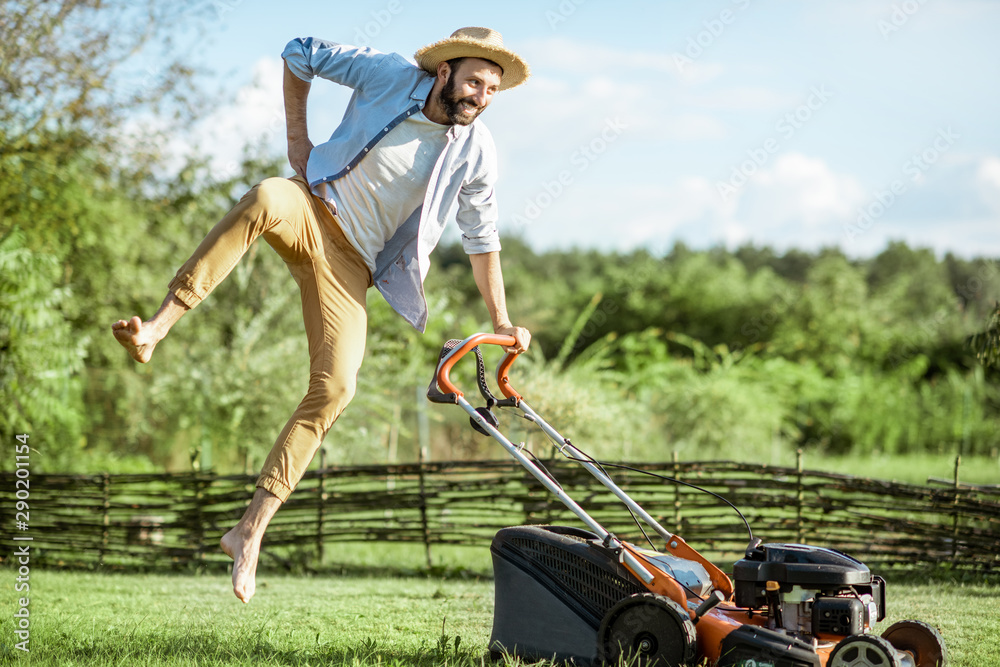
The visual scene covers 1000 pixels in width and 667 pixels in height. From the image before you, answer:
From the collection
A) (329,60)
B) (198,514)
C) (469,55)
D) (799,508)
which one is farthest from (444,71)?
(198,514)

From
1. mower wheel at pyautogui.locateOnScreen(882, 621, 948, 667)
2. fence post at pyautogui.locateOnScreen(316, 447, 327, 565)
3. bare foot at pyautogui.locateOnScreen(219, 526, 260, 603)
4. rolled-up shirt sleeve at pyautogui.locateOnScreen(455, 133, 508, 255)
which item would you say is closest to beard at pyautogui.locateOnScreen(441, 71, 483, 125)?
rolled-up shirt sleeve at pyautogui.locateOnScreen(455, 133, 508, 255)

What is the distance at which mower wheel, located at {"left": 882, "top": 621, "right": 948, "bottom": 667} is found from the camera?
9.09ft

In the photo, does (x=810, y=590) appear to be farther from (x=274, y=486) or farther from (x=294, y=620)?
(x=294, y=620)

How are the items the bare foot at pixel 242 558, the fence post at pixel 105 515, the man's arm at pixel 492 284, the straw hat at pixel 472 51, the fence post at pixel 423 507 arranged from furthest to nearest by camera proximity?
the fence post at pixel 105 515 → the fence post at pixel 423 507 → the man's arm at pixel 492 284 → the straw hat at pixel 472 51 → the bare foot at pixel 242 558

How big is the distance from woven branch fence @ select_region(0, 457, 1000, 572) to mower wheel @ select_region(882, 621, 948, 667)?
11.4 feet

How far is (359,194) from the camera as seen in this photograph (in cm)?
302

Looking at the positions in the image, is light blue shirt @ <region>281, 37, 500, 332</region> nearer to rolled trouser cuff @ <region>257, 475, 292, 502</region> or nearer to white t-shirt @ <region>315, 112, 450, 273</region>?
white t-shirt @ <region>315, 112, 450, 273</region>

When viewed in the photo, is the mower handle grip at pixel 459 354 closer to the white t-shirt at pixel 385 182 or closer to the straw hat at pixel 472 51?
the white t-shirt at pixel 385 182

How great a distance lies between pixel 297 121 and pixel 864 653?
2567 millimetres

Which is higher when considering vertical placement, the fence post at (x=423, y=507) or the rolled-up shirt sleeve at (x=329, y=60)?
the rolled-up shirt sleeve at (x=329, y=60)

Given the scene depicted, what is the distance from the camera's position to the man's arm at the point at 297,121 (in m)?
3.11

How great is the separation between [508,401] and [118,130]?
9250 mm

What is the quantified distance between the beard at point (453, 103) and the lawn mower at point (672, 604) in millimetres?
775

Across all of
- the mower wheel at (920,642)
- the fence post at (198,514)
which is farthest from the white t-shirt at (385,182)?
the fence post at (198,514)
